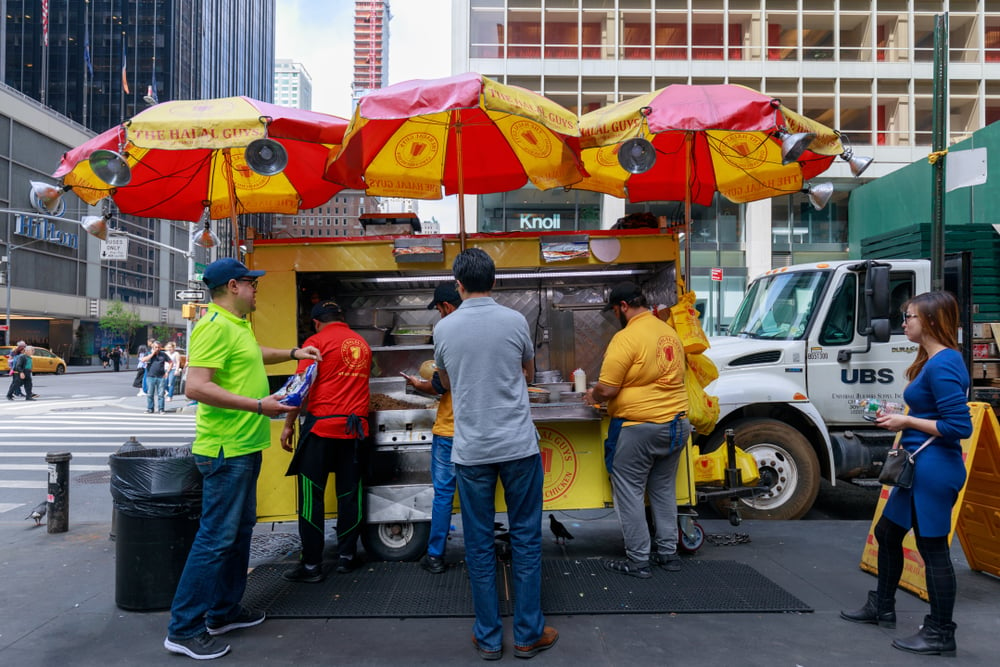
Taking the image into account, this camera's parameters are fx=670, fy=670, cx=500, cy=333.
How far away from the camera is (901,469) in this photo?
371cm

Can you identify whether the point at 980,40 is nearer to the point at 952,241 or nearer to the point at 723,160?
the point at 952,241

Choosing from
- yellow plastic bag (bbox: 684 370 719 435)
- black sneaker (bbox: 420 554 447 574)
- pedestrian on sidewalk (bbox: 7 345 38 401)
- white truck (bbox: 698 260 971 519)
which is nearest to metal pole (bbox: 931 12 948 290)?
white truck (bbox: 698 260 971 519)

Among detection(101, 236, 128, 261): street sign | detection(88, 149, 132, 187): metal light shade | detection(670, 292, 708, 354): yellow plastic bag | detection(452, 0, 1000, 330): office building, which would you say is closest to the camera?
detection(88, 149, 132, 187): metal light shade

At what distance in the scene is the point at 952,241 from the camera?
757 centimetres

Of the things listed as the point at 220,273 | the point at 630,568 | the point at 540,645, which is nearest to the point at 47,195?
the point at 220,273

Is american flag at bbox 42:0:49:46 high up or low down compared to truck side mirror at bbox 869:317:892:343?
up

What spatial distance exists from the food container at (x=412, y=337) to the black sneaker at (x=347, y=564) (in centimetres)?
217

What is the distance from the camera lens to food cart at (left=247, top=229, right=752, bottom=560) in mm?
5242

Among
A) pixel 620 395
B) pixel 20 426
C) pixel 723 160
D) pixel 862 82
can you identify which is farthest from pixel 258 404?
pixel 862 82

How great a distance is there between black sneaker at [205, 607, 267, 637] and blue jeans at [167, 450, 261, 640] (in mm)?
30

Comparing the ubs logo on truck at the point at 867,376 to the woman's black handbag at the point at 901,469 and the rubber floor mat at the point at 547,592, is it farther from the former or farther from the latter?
the woman's black handbag at the point at 901,469

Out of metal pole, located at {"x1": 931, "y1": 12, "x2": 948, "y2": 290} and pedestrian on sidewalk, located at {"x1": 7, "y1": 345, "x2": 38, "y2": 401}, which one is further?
pedestrian on sidewalk, located at {"x1": 7, "y1": 345, "x2": 38, "y2": 401}

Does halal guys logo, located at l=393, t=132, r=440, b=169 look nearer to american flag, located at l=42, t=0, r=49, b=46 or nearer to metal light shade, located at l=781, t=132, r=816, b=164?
metal light shade, located at l=781, t=132, r=816, b=164

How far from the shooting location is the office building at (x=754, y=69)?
84.5 feet
